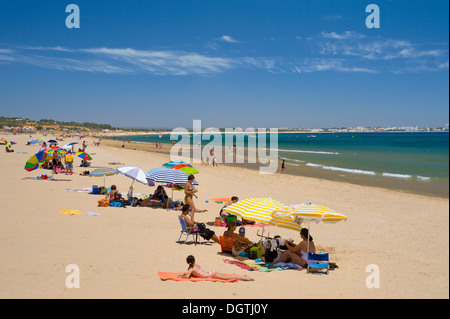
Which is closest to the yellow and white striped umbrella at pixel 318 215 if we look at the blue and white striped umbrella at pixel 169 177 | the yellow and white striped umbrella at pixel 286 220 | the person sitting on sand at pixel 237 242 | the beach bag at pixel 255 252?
the yellow and white striped umbrella at pixel 286 220

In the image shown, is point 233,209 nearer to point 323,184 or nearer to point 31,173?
point 323,184

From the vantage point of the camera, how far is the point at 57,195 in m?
14.1

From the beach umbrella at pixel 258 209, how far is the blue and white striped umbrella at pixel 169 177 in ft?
14.4

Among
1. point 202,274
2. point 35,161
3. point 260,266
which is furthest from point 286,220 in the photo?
point 35,161

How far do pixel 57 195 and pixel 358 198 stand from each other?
43.7ft

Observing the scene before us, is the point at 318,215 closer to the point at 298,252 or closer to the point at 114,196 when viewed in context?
the point at 298,252

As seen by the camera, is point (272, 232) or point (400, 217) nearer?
point (272, 232)

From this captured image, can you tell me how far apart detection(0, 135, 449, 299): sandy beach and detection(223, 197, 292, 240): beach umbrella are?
1131 mm

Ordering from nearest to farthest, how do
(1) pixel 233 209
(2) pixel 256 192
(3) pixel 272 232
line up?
(1) pixel 233 209 < (3) pixel 272 232 < (2) pixel 256 192

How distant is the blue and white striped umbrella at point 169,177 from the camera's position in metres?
12.3

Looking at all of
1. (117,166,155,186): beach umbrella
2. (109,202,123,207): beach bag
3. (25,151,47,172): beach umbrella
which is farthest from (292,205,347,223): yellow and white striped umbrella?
(25,151,47,172): beach umbrella

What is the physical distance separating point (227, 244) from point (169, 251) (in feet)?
4.51

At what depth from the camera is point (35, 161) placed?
17938 millimetres

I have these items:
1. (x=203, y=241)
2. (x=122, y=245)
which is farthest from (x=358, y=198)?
(x=122, y=245)
